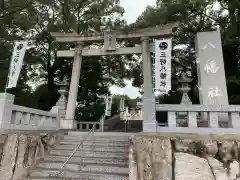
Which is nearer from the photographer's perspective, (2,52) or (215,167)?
(215,167)

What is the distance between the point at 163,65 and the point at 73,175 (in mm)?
4689

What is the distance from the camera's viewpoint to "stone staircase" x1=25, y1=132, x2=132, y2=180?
15.4 feet

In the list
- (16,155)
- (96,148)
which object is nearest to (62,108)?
(96,148)

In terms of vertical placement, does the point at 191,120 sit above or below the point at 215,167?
above

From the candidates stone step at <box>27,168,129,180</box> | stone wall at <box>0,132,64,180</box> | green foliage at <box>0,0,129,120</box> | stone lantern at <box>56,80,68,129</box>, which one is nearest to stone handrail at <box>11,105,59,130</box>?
Result: stone lantern at <box>56,80,68,129</box>

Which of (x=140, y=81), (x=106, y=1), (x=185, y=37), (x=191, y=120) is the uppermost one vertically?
(x=106, y=1)

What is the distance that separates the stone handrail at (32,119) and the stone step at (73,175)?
5.50 feet

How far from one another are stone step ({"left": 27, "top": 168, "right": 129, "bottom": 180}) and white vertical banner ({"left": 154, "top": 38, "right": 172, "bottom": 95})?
11.5 ft

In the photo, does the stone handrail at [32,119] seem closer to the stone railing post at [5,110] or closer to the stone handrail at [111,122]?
the stone railing post at [5,110]

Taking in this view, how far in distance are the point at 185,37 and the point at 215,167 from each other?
37.3ft

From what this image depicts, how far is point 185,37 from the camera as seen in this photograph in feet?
44.9

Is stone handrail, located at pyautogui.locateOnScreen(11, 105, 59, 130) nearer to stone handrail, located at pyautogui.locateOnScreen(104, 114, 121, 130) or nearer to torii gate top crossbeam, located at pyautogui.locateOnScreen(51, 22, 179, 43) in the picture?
torii gate top crossbeam, located at pyautogui.locateOnScreen(51, 22, 179, 43)

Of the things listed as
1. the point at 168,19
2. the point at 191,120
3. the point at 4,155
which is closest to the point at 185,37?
the point at 168,19

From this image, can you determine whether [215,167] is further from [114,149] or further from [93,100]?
[93,100]
